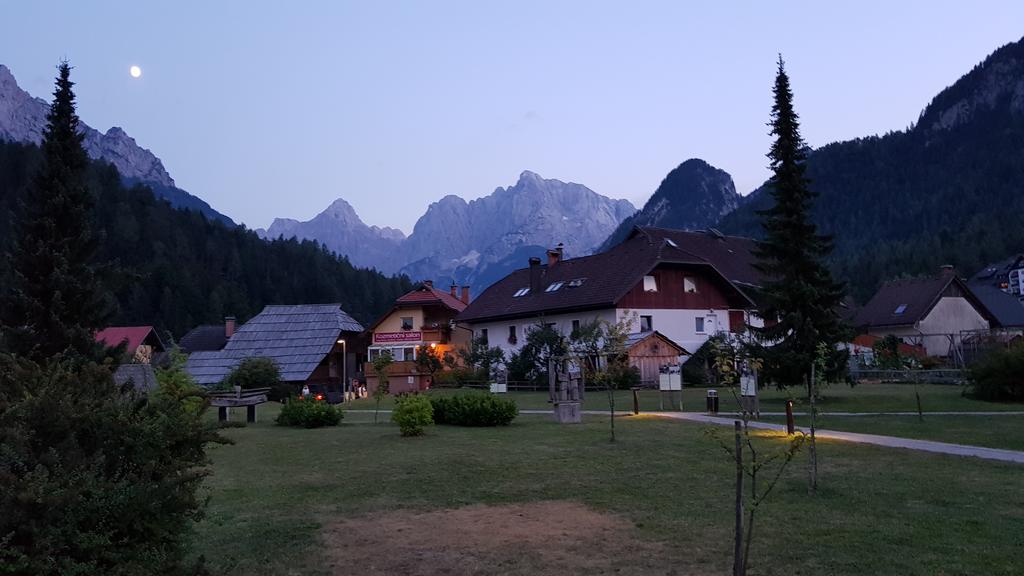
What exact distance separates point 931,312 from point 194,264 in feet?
316

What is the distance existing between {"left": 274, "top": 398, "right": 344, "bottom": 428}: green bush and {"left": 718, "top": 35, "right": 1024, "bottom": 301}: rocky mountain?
92769 mm

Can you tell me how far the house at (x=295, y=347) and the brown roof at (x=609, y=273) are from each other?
A: 9897 millimetres

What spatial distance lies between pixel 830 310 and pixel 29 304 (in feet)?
94.5

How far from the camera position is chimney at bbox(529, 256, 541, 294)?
173ft

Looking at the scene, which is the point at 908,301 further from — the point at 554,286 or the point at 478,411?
the point at 478,411

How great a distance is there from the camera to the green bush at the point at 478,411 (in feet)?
68.0

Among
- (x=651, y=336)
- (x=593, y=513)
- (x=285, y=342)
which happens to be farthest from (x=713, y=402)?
(x=285, y=342)

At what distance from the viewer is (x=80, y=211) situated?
26922 millimetres

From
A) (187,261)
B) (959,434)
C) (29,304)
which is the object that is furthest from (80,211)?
(187,261)

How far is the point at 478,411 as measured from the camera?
2078cm

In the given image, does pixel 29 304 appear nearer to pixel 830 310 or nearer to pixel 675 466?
pixel 675 466

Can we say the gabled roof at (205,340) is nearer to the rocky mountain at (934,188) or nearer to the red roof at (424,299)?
the red roof at (424,299)

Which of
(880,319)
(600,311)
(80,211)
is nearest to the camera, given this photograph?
(80,211)


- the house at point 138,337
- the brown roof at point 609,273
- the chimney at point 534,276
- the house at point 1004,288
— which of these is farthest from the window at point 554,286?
the house at point 1004,288
